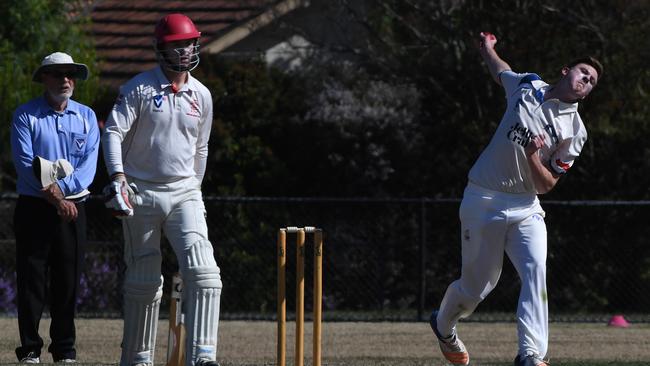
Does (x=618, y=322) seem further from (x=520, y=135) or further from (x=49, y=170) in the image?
(x=49, y=170)

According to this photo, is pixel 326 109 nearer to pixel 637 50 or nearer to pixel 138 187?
pixel 637 50

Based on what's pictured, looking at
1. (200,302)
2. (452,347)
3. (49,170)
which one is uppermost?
(49,170)

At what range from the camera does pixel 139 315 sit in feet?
26.8

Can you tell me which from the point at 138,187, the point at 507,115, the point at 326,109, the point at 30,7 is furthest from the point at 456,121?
the point at 138,187

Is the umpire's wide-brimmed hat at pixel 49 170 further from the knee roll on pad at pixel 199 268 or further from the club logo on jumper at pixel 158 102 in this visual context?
the knee roll on pad at pixel 199 268

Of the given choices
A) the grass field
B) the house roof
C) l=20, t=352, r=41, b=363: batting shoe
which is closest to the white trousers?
l=20, t=352, r=41, b=363: batting shoe

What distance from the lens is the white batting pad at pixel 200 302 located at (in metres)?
7.78

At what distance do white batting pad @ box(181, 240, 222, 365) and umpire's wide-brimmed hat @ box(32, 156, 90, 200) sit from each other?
216cm

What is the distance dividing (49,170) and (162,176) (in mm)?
1993

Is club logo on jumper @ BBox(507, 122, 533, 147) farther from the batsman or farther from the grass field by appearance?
the grass field

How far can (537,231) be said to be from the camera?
8750mm

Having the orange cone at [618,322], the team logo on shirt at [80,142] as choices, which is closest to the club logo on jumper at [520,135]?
the team logo on shirt at [80,142]

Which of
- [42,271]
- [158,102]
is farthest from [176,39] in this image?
[42,271]

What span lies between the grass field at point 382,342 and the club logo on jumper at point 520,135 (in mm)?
2093
